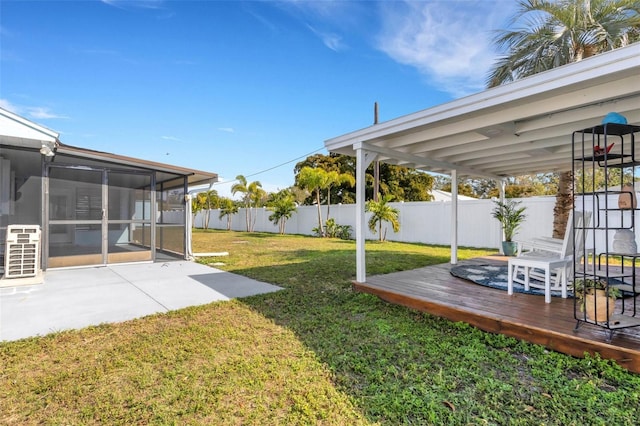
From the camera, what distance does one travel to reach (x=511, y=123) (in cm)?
438

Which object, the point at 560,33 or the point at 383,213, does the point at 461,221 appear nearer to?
the point at 383,213

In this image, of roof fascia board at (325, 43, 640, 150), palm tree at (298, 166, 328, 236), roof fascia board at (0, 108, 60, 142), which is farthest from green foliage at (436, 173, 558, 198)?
roof fascia board at (0, 108, 60, 142)

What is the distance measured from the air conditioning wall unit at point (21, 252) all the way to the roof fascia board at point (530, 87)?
6.84 meters

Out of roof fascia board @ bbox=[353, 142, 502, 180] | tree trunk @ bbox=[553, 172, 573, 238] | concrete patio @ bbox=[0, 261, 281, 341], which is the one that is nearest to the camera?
concrete patio @ bbox=[0, 261, 281, 341]

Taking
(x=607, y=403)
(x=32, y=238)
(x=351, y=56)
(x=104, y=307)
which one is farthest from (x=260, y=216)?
(x=607, y=403)

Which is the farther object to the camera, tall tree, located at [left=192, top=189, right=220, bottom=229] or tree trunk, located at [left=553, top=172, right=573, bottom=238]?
tall tree, located at [left=192, top=189, right=220, bottom=229]

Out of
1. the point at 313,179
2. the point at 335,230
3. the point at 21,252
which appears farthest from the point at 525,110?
the point at 335,230

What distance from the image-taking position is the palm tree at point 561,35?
7410mm

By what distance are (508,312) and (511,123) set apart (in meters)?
2.59

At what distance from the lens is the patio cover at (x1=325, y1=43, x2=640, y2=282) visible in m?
2.92

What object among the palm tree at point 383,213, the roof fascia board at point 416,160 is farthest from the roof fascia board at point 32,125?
the palm tree at point 383,213

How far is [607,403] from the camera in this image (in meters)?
2.17

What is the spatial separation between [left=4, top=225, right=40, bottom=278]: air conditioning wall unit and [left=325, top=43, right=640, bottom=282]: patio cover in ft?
20.1

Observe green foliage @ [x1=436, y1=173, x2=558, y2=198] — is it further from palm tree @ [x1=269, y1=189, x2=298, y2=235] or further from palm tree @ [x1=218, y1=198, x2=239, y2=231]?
palm tree @ [x1=218, y1=198, x2=239, y2=231]
